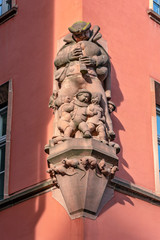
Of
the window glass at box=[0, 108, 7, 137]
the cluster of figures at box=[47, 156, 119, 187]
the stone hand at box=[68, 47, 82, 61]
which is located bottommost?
the cluster of figures at box=[47, 156, 119, 187]

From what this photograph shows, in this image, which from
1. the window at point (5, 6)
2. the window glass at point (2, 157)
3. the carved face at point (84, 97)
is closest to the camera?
the carved face at point (84, 97)

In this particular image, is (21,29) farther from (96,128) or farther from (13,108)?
(96,128)

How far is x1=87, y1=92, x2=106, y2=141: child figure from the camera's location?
406 inches

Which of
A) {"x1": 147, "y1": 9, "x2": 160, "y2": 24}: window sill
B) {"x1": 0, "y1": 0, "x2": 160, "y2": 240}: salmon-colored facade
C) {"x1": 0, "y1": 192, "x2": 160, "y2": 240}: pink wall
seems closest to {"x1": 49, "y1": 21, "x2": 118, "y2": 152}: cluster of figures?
{"x1": 0, "y1": 0, "x2": 160, "y2": 240}: salmon-colored facade

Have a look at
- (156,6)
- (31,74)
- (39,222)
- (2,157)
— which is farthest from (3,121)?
(156,6)

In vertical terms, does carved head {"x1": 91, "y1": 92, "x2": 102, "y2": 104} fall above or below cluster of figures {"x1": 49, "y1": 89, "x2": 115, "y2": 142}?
above

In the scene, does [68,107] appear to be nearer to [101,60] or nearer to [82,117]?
[82,117]

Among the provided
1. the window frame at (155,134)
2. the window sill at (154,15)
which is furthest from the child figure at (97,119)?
the window sill at (154,15)

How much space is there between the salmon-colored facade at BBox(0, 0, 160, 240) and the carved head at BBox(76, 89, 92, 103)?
0.68 meters

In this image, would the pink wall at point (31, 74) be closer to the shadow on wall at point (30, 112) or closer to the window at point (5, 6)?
the shadow on wall at point (30, 112)

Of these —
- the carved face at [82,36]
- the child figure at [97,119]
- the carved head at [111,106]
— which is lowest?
the child figure at [97,119]

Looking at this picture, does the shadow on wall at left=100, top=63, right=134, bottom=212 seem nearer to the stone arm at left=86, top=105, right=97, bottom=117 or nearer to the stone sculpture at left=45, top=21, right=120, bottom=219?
the stone sculpture at left=45, top=21, right=120, bottom=219

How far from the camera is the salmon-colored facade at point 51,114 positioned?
10.4 m

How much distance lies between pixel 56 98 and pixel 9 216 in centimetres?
157
